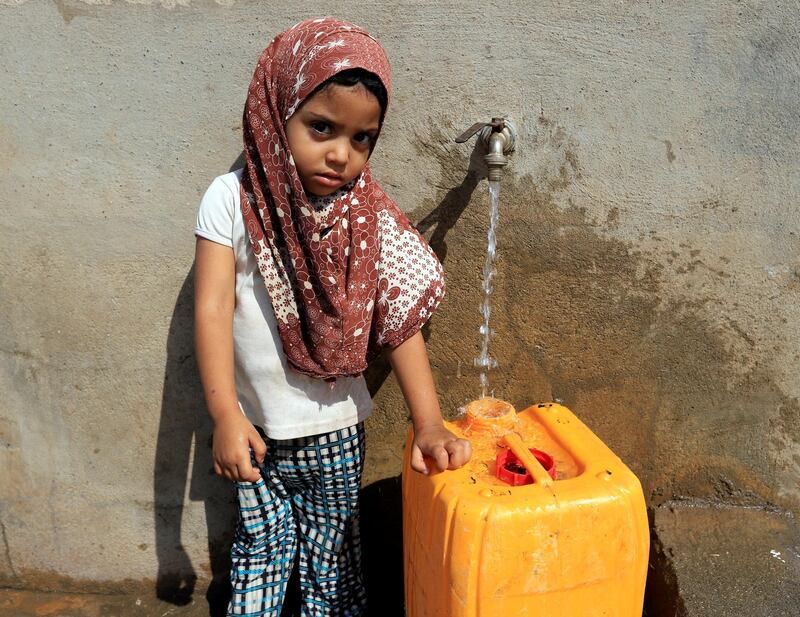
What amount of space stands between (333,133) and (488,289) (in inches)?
30.9

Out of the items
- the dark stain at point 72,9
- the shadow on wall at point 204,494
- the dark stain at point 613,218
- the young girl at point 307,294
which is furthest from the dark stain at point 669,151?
the dark stain at point 72,9

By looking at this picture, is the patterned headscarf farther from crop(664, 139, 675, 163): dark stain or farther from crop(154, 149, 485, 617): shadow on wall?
crop(664, 139, 675, 163): dark stain

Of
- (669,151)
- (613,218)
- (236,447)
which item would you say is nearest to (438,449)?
(236,447)

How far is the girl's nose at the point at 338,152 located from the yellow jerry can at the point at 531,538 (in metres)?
0.75

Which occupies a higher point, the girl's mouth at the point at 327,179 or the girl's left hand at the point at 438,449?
the girl's mouth at the point at 327,179

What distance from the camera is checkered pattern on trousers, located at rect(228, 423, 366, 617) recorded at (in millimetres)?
1740

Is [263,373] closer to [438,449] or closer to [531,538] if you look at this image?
[438,449]

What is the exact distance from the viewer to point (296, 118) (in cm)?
134

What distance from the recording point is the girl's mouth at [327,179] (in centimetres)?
139

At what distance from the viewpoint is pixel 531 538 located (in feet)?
4.42

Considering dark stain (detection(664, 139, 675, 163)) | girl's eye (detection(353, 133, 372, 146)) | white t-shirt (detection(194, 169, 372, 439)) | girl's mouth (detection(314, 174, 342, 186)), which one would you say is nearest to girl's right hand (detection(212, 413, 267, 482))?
white t-shirt (detection(194, 169, 372, 439))

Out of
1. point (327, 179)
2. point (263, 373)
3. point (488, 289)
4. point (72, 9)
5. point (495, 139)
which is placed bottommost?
point (263, 373)

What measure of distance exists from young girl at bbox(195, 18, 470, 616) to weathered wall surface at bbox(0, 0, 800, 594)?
0.36 metres

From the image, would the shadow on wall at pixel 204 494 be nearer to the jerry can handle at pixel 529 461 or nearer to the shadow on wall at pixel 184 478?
the shadow on wall at pixel 184 478
